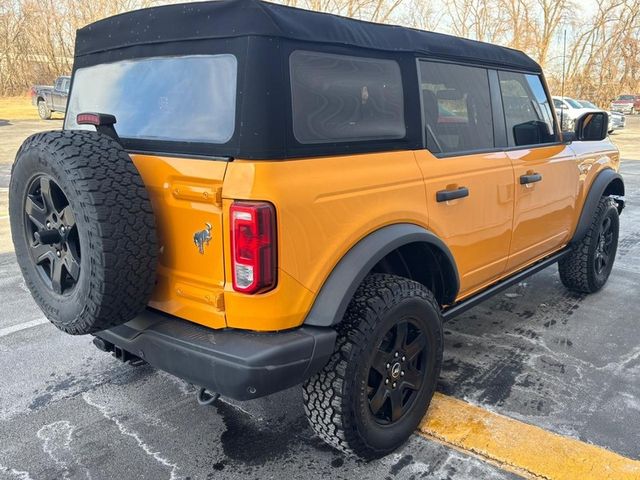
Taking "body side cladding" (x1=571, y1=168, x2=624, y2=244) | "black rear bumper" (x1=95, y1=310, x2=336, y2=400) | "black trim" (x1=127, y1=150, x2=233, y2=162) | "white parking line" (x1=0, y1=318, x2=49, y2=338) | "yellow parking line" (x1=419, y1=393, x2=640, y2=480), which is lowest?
"yellow parking line" (x1=419, y1=393, x2=640, y2=480)

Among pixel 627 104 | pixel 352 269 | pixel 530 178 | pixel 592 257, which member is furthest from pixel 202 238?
pixel 627 104

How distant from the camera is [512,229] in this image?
3516mm

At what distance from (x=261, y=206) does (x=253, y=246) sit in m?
0.15

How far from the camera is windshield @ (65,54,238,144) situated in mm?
2242

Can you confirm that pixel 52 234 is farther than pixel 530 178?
No

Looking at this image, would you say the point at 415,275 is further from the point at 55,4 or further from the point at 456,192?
the point at 55,4

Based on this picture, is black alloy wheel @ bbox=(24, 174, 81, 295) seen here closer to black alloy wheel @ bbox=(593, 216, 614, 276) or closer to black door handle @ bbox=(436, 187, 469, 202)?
black door handle @ bbox=(436, 187, 469, 202)

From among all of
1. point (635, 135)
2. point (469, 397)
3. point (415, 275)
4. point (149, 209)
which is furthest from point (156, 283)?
point (635, 135)

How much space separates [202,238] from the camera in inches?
86.7

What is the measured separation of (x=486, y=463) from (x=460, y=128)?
175 centimetres

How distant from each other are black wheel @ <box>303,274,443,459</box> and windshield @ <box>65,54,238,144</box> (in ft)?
3.10

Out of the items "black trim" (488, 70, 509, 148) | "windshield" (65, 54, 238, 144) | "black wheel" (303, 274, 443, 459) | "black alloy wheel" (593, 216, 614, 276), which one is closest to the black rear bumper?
"black wheel" (303, 274, 443, 459)

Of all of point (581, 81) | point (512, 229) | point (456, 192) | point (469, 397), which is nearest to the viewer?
point (456, 192)

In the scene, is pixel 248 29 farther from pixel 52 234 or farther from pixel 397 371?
pixel 397 371
